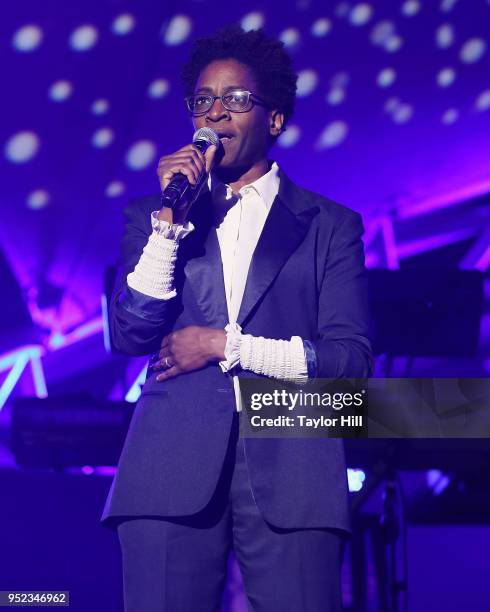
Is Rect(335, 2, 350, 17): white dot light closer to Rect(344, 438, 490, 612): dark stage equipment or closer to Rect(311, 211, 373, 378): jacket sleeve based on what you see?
Rect(344, 438, 490, 612): dark stage equipment

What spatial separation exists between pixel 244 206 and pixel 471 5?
2.14 m

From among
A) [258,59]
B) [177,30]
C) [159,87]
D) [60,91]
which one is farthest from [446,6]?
[258,59]

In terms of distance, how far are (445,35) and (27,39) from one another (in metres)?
1.59

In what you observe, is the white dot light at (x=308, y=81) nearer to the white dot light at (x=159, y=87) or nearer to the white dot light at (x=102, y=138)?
the white dot light at (x=159, y=87)

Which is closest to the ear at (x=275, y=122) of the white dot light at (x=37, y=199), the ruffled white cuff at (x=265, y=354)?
the ruffled white cuff at (x=265, y=354)

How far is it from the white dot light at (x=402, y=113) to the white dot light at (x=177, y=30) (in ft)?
2.81

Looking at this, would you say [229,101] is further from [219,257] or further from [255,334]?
[255,334]

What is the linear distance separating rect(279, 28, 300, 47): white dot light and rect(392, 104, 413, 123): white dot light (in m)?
0.47

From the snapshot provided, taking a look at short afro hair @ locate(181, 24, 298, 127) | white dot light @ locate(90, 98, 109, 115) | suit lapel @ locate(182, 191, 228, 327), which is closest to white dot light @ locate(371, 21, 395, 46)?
white dot light @ locate(90, 98, 109, 115)

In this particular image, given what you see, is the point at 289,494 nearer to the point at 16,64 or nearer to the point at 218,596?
the point at 218,596

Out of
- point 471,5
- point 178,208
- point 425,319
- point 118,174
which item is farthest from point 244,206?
point 471,5

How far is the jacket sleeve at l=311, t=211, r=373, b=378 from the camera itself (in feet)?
5.68

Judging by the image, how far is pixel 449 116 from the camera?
365cm

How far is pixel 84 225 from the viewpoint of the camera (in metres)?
3.62
